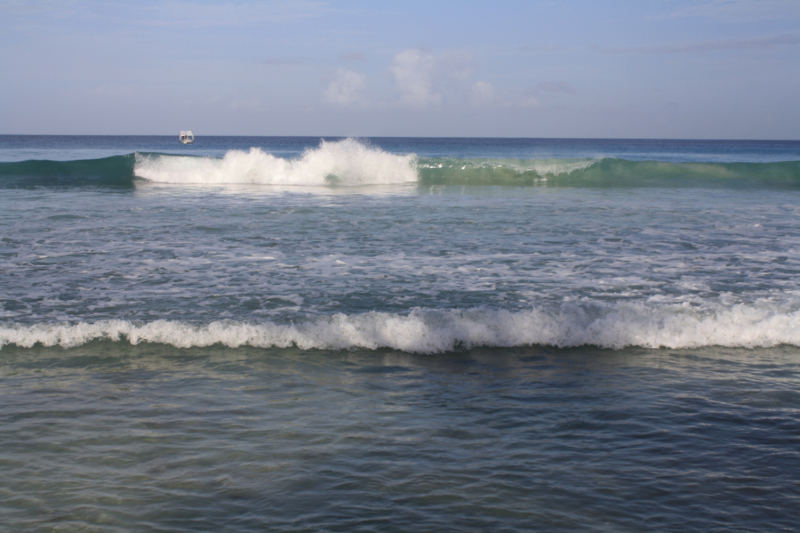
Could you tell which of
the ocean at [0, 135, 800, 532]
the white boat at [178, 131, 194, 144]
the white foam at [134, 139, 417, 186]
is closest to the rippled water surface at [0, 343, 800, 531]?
the ocean at [0, 135, 800, 532]

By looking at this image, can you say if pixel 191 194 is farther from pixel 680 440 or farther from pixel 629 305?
pixel 680 440

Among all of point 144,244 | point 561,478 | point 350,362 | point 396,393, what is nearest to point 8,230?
point 144,244

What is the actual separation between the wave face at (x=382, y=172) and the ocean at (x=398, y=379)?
47.0 ft

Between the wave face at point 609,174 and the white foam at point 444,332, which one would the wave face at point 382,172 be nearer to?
the wave face at point 609,174

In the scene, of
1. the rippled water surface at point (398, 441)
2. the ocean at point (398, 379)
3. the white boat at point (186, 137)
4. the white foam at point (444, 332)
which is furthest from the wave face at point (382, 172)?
the white boat at point (186, 137)

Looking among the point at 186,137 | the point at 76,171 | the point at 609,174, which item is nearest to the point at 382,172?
the point at 609,174

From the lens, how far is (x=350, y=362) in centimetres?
552

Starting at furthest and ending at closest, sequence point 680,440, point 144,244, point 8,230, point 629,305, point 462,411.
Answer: point 8,230 < point 144,244 < point 629,305 < point 462,411 < point 680,440

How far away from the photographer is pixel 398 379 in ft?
16.7

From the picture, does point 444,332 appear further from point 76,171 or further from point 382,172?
point 76,171

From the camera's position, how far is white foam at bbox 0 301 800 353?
19.2ft

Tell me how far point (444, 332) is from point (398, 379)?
991mm

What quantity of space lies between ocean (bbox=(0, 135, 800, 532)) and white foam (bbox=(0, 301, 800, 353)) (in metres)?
0.02

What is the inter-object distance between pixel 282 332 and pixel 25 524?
3.02 metres
